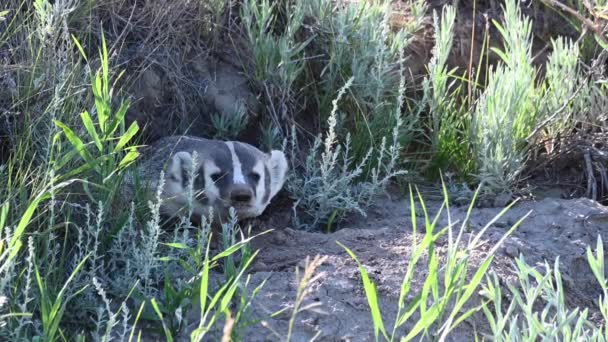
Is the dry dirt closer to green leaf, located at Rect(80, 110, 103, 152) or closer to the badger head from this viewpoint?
the badger head

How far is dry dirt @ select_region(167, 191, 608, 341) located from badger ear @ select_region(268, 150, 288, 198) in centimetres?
13

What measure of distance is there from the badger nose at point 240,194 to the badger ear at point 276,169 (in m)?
0.23

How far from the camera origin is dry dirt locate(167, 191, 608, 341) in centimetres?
276

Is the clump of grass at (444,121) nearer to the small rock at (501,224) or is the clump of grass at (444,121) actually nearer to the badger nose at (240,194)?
the small rock at (501,224)

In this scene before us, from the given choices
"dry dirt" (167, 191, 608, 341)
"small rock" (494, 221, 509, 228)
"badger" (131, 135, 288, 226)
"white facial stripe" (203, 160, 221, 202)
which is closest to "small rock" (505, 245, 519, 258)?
"dry dirt" (167, 191, 608, 341)

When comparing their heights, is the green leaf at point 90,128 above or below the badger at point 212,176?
above

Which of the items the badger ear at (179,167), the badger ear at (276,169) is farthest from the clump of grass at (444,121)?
the badger ear at (179,167)

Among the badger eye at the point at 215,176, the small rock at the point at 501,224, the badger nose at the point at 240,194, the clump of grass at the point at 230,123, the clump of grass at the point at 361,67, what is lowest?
the small rock at the point at 501,224

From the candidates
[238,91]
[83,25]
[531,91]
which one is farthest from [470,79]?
[83,25]

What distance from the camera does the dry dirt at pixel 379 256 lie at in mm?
2760

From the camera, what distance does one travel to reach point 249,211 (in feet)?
11.8

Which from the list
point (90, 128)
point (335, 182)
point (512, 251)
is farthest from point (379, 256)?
point (90, 128)

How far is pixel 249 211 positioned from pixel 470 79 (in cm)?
111

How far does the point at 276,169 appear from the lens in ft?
12.4
